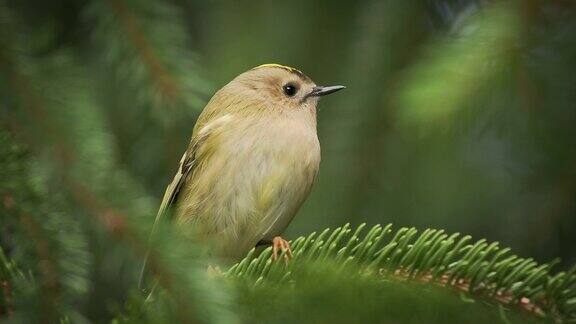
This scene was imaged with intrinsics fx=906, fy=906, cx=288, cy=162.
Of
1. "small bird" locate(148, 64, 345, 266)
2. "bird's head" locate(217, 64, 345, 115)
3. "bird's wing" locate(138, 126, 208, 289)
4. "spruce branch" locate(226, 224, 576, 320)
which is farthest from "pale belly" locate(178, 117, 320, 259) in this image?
"spruce branch" locate(226, 224, 576, 320)

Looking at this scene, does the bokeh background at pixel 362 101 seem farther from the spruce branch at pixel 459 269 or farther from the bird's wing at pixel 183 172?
the spruce branch at pixel 459 269

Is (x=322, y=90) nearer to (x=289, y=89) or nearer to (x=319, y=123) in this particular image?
(x=289, y=89)

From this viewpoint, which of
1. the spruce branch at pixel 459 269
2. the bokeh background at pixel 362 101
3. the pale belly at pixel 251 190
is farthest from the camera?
the pale belly at pixel 251 190

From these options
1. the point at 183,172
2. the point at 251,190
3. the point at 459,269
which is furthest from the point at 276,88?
the point at 459,269

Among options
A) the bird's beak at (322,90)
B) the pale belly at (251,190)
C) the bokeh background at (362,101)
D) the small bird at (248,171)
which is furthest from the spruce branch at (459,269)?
the bird's beak at (322,90)

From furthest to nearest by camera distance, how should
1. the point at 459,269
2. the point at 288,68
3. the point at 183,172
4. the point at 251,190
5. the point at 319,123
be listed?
1. the point at 319,123
2. the point at 288,68
3. the point at 183,172
4. the point at 251,190
5. the point at 459,269

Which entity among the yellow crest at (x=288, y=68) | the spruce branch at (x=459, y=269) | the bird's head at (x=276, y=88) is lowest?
the spruce branch at (x=459, y=269)

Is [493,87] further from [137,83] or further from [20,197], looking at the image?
[20,197]
